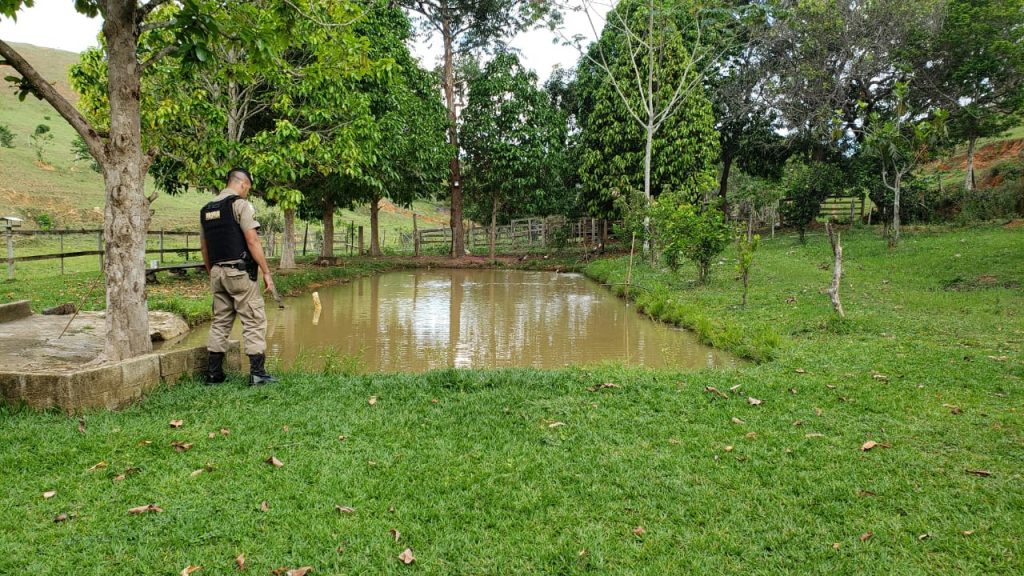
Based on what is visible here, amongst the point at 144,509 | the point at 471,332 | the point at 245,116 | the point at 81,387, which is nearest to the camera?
the point at 144,509

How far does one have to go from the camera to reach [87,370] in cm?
422

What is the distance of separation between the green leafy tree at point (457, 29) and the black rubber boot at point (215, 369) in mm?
18410

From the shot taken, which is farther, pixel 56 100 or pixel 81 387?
pixel 56 100

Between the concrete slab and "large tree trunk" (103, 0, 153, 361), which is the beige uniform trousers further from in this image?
"large tree trunk" (103, 0, 153, 361)

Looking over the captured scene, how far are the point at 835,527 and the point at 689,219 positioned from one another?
959cm

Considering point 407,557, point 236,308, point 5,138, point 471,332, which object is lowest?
point 407,557

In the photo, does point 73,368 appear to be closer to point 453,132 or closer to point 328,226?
point 328,226

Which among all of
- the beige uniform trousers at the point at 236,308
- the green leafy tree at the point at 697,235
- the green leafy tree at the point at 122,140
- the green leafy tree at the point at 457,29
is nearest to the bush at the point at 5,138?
the green leafy tree at the point at 457,29

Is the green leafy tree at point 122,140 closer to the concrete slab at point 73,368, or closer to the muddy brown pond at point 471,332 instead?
the concrete slab at point 73,368

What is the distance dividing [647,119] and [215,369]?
19754 millimetres

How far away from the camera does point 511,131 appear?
22.7 meters

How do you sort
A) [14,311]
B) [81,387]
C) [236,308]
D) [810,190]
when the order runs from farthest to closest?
[810,190] < [14,311] < [236,308] < [81,387]

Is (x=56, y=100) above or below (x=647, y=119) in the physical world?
below

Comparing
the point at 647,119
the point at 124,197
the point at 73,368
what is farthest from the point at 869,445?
the point at 647,119
